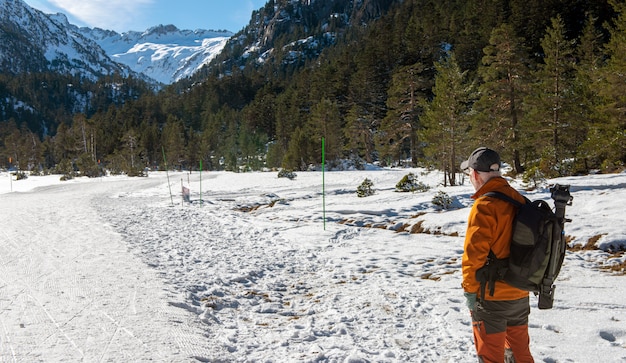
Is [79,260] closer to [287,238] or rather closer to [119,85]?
[287,238]

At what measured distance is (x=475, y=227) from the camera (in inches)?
116

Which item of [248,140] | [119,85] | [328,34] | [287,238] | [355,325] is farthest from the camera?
[119,85]

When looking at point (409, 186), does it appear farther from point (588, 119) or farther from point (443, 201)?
point (588, 119)

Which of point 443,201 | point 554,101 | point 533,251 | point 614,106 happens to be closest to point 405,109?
point 554,101

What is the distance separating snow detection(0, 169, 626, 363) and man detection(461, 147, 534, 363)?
106 centimetres

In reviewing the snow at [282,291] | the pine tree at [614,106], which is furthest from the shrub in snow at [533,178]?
the pine tree at [614,106]

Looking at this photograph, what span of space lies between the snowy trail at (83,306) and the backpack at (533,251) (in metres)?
3.53

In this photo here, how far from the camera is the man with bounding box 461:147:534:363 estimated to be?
2934mm

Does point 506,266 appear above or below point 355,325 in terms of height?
above

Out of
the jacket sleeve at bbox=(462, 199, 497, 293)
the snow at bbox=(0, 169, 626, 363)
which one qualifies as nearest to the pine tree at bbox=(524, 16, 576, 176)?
the snow at bbox=(0, 169, 626, 363)

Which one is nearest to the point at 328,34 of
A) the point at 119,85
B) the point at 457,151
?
the point at 119,85

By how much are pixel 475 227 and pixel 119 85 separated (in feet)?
721

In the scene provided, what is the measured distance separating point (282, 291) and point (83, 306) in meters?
3.18

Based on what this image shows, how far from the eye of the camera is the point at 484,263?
2.95 metres
